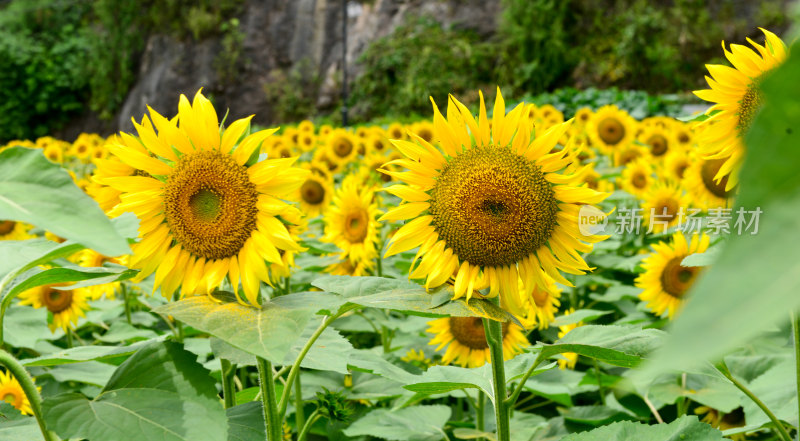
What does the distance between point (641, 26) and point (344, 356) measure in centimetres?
1045

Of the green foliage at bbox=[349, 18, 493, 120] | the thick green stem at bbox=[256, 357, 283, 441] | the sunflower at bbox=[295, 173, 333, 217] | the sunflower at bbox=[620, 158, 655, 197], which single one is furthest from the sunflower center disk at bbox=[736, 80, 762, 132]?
the green foliage at bbox=[349, 18, 493, 120]

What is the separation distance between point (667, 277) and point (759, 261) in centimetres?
193

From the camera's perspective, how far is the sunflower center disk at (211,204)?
0.97 metres

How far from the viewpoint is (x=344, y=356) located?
106cm

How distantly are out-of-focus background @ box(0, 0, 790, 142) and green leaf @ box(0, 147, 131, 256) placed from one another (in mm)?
7390

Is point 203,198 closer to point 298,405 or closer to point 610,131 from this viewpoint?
point 298,405

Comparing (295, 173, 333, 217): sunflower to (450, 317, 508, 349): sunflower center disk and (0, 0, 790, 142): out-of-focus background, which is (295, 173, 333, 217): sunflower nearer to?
(450, 317, 508, 349): sunflower center disk

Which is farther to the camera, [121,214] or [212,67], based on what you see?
[212,67]

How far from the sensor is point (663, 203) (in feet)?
8.94

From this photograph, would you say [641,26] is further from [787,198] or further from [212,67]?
[787,198]

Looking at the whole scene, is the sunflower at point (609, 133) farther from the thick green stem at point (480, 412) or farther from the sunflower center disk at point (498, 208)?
the sunflower center disk at point (498, 208)

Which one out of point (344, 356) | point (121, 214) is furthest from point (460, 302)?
point (121, 214)

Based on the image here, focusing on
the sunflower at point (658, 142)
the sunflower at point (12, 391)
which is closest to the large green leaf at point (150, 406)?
the sunflower at point (12, 391)

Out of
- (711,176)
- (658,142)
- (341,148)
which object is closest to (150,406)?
(711,176)
